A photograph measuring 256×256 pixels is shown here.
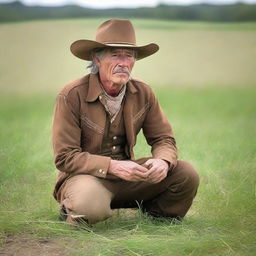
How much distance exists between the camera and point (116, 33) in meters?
4.43

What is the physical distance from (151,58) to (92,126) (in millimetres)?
10427

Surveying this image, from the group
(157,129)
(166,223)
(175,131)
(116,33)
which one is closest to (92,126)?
(157,129)

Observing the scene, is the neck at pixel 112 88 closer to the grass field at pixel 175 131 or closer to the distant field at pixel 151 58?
the grass field at pixel 175 131

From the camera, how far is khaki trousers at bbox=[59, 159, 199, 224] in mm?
4195

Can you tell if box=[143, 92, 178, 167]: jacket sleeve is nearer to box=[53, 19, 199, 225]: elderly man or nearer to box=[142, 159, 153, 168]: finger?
box=[53, 19, 199, 225]: elderly man

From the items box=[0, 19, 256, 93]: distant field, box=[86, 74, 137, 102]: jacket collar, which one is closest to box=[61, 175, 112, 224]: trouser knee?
box=[86, 74, 137, 102]: jacket collar

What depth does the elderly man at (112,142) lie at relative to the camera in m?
4.25

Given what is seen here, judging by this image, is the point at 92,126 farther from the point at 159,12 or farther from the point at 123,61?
the point at 159,12

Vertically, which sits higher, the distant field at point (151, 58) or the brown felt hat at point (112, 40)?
the brown felt hat at point (112, 40)

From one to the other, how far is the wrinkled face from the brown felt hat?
2.4 inches

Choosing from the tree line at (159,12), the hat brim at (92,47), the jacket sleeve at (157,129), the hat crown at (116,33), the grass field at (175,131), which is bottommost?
the grass field at (175,131)

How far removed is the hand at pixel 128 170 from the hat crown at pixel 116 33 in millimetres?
891

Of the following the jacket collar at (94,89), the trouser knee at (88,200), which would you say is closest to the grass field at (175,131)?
the trouser knee at (88,200)

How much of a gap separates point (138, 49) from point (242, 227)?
5.01 ft
